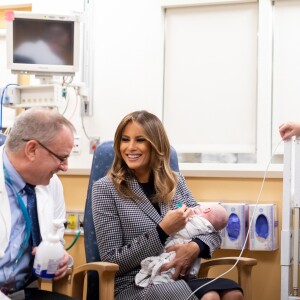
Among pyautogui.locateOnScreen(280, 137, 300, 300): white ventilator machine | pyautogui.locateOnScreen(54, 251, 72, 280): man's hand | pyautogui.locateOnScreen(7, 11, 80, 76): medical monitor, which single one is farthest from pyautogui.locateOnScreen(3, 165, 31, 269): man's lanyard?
pyautogui.locateOnScreen(7, 11, 80, 76): medical monitor

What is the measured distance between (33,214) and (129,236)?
54 cm

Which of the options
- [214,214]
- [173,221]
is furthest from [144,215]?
[214,214]

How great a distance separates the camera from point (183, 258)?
2379 millimetres

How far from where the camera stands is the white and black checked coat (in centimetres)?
225

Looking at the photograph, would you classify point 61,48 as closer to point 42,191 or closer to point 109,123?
point 109,123

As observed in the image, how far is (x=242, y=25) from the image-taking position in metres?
3.41

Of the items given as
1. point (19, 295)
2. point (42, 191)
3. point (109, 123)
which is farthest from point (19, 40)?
point (19, 295)

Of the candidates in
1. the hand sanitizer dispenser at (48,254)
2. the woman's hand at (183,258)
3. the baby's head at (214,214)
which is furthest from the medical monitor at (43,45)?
the hand sanitizer dispenser at (48,254)

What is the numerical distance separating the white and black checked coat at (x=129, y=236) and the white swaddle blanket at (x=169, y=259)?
0.03 meters

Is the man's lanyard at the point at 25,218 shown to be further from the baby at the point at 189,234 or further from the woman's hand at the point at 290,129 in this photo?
the woman's hand at the point at 290,129

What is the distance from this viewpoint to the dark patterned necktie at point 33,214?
6.50 feet

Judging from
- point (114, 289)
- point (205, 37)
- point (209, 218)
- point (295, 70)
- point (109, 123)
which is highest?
point (205, 37)

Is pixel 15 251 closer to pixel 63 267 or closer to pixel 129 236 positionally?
pixel 63 267

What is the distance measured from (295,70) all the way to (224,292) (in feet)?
5.14
